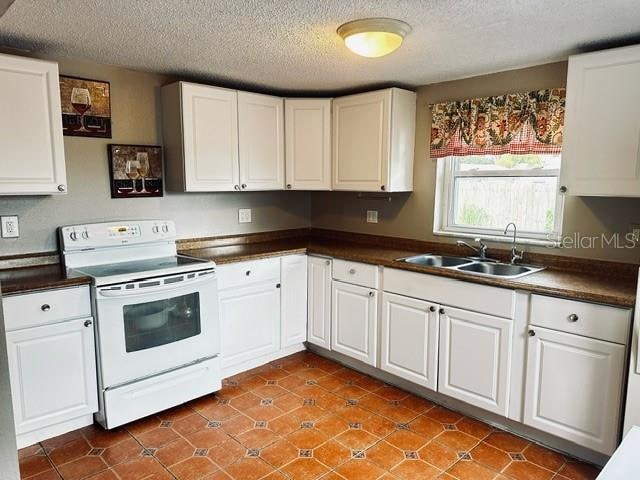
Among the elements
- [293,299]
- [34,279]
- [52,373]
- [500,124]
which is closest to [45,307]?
[34,279]

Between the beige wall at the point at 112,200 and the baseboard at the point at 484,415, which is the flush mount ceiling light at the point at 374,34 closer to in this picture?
the beige wall at the point at 112,200

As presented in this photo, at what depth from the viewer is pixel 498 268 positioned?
3.00 meters

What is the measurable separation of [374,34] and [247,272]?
5.85 ft

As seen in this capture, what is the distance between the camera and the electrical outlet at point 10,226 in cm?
269

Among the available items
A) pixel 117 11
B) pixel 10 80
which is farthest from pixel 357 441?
pixel 10 80

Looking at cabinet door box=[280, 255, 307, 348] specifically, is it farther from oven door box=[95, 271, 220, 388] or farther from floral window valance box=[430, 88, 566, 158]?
floral window valance box=[430, 88, 566, 158]

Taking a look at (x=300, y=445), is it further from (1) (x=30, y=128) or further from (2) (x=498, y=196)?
(1) (x=30, y=128)

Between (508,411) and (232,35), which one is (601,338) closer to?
(508,411)

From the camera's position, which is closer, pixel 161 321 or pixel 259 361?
pixel 161 321

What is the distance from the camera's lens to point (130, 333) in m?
2.63

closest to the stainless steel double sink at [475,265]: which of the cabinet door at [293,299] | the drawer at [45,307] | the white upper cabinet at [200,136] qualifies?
the cabinet door at [293,299]

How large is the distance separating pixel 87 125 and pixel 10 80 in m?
0.57

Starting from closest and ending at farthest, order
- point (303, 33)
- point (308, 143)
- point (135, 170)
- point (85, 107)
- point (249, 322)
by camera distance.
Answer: point (303, 33), point (85, 107), point (135, 170), point (249, 322), point (308, 143)

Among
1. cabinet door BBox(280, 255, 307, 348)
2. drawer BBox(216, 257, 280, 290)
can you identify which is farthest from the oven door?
cabinet door BBox(280, 255, 307, 348)
